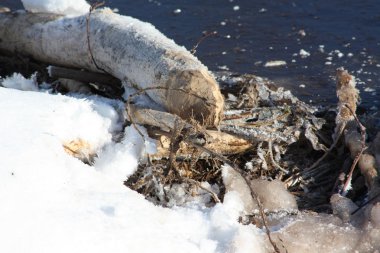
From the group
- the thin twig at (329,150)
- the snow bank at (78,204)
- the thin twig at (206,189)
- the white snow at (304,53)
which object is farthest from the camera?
the white snow at (304,53)

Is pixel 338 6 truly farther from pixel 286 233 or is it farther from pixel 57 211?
pixel 57 211

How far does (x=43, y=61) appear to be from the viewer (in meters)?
4.70

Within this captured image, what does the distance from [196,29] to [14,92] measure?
3224mm

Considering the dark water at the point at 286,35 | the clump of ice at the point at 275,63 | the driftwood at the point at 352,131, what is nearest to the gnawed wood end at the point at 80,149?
the driftwood at the point at 352,131

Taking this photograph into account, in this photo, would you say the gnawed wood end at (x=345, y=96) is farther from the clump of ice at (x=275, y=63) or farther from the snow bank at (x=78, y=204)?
the clump of ice at (x=275, y=63)

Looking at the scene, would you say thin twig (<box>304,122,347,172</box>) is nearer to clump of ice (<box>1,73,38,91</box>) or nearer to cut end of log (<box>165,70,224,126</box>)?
cut end of log (<box>165,70,224,126</box>)

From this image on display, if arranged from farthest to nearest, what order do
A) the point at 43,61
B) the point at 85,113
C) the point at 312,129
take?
the point at 43,61
the point at 312,129
the point at 85,113

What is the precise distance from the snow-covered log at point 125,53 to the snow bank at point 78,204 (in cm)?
38

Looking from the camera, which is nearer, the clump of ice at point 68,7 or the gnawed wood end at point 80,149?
the gnawed wood end at point 80,149

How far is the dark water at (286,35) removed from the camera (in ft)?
17.6

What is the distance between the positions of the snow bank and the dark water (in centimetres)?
229

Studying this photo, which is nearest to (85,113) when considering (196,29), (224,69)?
(224,69)

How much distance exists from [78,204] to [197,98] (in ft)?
3.06

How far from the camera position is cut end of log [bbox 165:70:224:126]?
3229mm
